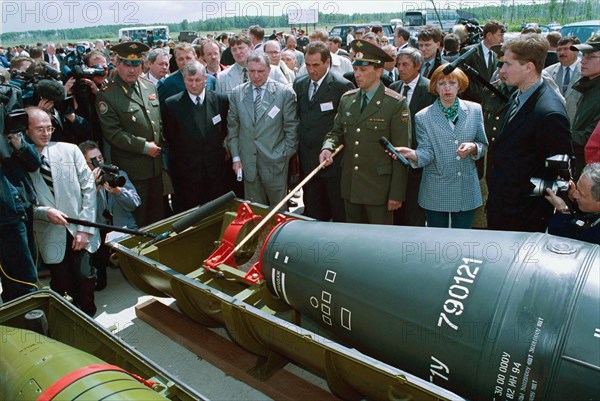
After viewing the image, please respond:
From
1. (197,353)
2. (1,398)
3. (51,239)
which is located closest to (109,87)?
(51,239)

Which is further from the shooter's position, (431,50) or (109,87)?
(431,50)

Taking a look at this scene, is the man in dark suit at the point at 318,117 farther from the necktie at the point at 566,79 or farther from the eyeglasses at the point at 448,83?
the necktie at the point at 566,79

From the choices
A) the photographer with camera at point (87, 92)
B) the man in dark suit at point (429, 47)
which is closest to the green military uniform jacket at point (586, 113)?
the man in dark suit at point (429, 47)

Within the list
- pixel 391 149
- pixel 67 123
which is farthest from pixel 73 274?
pixel 391 149

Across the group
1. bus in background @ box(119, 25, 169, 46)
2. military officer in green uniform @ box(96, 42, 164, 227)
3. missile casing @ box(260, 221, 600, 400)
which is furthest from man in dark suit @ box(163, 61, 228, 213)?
bus in background @ box(119, 25, 169, 46)

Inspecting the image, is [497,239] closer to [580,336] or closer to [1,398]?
[580,336]

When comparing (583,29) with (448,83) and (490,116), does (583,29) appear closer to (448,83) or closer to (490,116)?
(490,116)

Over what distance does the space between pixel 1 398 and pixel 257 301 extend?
4.33 feet

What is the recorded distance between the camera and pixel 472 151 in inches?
133

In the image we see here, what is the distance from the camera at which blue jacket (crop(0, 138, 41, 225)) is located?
3135mm

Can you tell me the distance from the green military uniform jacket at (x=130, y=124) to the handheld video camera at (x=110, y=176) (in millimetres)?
538

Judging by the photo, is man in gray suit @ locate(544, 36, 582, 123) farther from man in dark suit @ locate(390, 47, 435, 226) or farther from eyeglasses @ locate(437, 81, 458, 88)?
eyeglasses @ locate(437, 81, 458, 88)

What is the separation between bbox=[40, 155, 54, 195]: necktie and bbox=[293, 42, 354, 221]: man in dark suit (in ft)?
7.00

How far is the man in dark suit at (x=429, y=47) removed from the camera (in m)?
5.23
